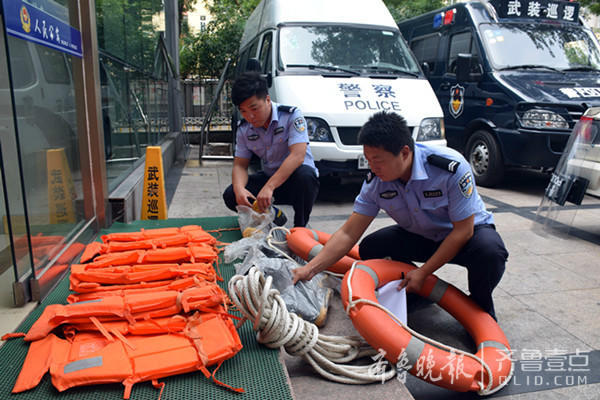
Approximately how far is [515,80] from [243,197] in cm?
444

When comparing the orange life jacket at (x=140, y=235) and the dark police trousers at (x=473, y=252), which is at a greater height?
the dark police trousers at (x=473, y=252)

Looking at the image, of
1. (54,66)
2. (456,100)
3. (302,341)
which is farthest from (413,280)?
(456,100)

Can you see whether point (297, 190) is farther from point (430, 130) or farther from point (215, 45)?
point (215, 45)

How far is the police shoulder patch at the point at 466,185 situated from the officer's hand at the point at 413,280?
1.45 ft

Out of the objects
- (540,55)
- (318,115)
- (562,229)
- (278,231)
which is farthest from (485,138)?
(278,231)

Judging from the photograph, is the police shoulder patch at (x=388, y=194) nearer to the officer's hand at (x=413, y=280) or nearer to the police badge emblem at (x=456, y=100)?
the officer's hand at (x=413, y=280)

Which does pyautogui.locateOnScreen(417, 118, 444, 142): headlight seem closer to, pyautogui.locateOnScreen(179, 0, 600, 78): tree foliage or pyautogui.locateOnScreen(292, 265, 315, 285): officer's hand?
pyautogui.locateOnScreen(292, 265, 315, 285): officer's hand

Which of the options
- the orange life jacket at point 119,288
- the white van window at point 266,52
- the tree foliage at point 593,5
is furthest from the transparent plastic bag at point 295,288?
the tree foliage at point 593,5

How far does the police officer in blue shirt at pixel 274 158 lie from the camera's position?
344cm

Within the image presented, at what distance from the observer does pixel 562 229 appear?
452 centimetres

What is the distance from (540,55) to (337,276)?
5.24 m

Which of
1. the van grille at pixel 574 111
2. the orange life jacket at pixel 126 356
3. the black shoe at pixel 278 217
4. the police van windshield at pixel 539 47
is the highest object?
the police van windshield at pixel 539 47

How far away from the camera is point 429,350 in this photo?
1.97m

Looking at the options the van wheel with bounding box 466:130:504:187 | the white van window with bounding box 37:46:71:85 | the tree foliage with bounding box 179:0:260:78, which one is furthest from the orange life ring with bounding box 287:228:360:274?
the tree foliage with bounding box 179:0:260:78
